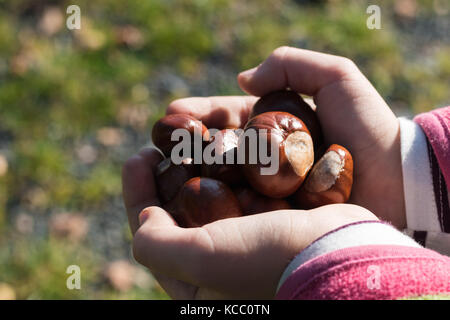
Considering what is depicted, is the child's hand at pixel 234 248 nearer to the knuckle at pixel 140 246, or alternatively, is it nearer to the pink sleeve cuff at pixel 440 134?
the knuckle at pixel 140 246

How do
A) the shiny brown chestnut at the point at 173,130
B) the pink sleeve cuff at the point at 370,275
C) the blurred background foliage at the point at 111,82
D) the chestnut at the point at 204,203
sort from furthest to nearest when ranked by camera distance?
the blurred background foliage at the point at 111,82 → the shiny brown chestnut at the point at 173,130 → the chestnut at the point at 204,203 → the pink sleeve cuff at the point at 370,275

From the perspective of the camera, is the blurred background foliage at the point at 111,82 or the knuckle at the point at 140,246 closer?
the knuckle at the point at 140,246

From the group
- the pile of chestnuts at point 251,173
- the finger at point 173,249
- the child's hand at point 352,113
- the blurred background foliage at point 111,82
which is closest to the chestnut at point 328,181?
the pile of chestnuts at point 251,173

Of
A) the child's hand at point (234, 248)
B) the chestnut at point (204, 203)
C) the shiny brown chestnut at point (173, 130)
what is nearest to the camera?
the child's hand at point (234, 248)

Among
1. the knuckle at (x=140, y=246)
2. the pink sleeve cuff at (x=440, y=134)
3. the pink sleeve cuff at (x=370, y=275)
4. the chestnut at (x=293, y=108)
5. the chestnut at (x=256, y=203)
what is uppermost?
the chestnut at (x=293, y=108)

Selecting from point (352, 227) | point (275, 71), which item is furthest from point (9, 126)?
point (352, 227)

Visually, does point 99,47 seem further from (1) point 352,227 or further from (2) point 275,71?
(1) point 352,227

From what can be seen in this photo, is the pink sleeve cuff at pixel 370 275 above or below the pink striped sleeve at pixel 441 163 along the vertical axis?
below

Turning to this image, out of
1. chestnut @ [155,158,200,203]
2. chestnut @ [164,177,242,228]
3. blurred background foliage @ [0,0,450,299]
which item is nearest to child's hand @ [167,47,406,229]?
chestnut @ [155,158,200,203]
